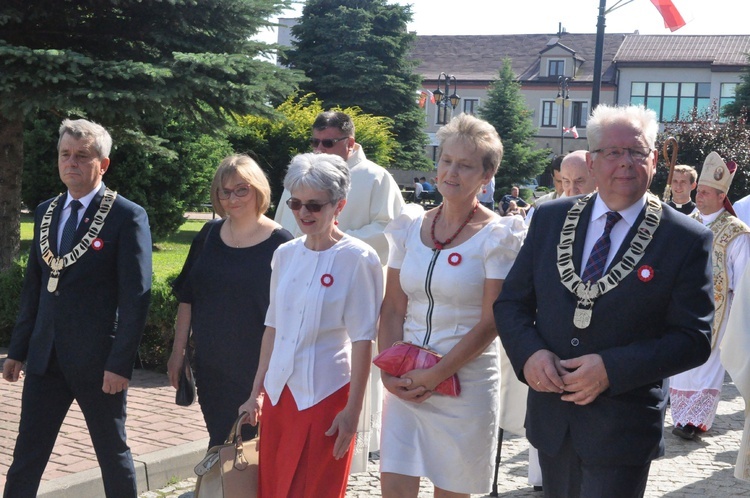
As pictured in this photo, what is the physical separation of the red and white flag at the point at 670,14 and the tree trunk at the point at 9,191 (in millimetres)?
12162

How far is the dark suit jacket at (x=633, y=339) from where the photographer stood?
332 centimetres

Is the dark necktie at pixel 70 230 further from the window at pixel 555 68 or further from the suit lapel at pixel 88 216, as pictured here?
the window at pixel 555 68

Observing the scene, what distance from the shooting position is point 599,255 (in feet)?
11.5

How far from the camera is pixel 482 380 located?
Result: 13.6ft

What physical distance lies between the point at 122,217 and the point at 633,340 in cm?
262

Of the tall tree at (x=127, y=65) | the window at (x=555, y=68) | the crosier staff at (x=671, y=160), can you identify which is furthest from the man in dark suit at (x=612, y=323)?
the window at (x=555, y=68)

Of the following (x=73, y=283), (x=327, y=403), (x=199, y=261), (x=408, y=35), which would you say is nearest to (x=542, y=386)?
(x=327, y=403)

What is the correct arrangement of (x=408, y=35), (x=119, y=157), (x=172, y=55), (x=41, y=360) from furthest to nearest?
(x=408, y=35)
(x=119, y=157)
(x=172, y=55)
(x=41, y=360)

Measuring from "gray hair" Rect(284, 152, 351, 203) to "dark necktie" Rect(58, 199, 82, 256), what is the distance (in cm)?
129

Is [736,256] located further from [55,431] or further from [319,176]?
[55,431]

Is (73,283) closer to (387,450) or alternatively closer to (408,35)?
(387,450)

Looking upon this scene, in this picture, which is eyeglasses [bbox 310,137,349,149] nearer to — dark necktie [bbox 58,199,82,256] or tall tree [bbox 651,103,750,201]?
dark necktie [bbox 58,199,82,256]

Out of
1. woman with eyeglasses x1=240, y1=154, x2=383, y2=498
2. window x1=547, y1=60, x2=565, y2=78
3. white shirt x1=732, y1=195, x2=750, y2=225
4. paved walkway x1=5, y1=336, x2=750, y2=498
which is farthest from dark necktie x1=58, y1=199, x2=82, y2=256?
window x1=547, y1=60, x2=565, y2=78

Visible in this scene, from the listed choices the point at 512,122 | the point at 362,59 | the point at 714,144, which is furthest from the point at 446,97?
the point at 714,144
